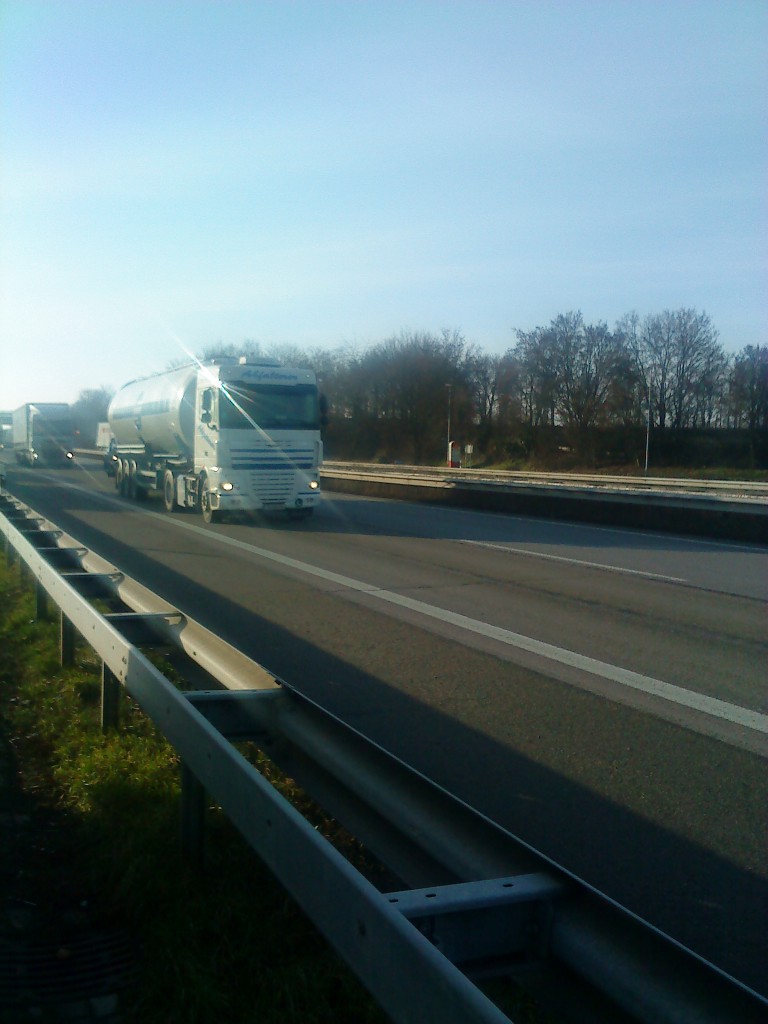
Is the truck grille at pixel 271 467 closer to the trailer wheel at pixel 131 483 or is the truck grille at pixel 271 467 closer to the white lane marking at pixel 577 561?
the white lane marking at pixel 577 561

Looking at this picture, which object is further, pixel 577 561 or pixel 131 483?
pixel 131 483

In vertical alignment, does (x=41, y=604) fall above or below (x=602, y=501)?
below

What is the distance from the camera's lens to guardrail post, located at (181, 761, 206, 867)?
4.18 metres

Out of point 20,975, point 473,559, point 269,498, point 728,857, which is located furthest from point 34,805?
point 269,498

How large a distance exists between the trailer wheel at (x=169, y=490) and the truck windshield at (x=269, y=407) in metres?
4.50

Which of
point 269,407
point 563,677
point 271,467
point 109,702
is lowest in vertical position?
point 563,677

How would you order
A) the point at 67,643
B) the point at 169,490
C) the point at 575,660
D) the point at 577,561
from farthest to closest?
the point at 169,490 < the point at 577,561 < the point at 575,660 < the point at 67,643

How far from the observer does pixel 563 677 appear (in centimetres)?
789

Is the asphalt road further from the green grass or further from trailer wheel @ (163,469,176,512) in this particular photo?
trailer wheel @ (163,469,176,512)

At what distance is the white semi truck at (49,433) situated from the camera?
5534cm

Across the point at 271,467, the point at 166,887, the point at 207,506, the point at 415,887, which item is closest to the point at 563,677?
the point at 166,887

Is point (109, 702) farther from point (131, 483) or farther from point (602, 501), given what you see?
point (131, 483)

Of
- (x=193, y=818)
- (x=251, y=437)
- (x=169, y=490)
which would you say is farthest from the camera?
(x=169, y=490)

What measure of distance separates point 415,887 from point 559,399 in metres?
63.5
